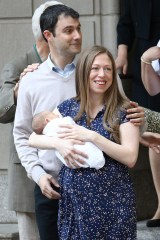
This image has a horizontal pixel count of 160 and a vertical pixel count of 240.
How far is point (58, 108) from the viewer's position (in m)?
5.49

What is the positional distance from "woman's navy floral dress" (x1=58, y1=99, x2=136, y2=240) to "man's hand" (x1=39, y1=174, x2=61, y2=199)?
222mm

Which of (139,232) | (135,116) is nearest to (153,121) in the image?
(135,116)

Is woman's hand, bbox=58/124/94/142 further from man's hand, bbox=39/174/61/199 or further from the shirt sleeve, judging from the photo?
the shirt sleeve

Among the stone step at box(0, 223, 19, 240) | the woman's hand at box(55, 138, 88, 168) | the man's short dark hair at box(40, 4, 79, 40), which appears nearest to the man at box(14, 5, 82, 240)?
the man's short dark hair at box(40, 4, 79, 40)

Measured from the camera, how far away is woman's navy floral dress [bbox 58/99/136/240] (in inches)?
205

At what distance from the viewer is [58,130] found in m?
5.33

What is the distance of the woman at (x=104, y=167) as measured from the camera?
520 cm

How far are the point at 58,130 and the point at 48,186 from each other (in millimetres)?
389

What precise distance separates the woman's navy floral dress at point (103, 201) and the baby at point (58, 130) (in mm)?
69

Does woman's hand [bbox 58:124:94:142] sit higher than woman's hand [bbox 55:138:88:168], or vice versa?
woman's hand [bbox 58:124:94:142]

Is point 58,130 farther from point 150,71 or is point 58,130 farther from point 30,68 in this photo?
point 150,71

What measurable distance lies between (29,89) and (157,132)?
908 mm

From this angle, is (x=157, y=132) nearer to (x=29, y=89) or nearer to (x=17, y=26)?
(x=29, y=89)

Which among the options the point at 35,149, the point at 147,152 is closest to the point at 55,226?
the point at 35,149
